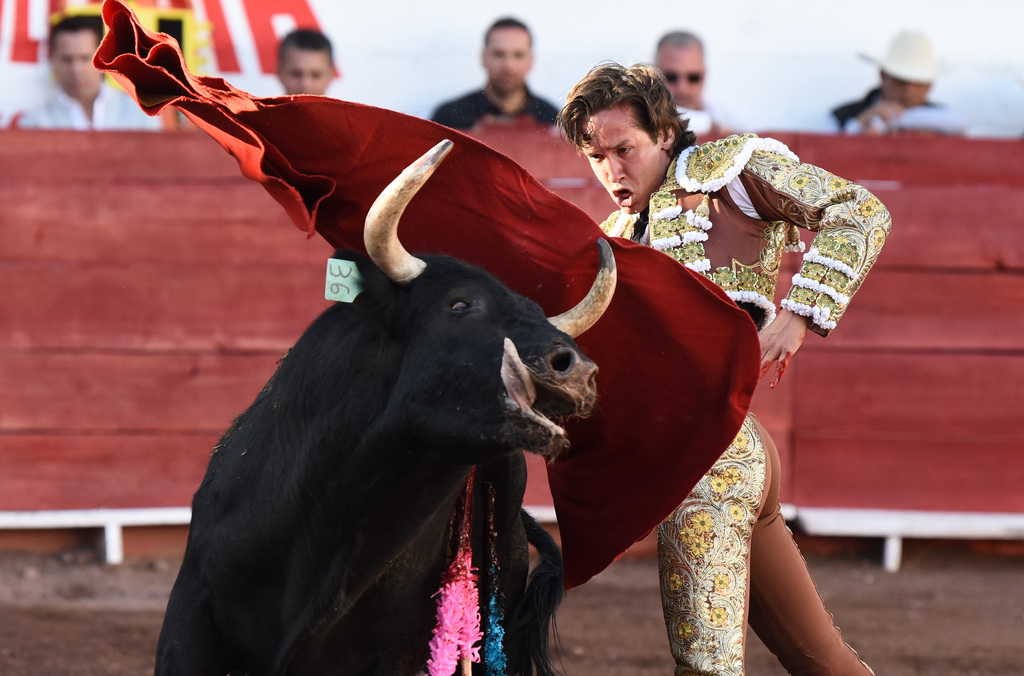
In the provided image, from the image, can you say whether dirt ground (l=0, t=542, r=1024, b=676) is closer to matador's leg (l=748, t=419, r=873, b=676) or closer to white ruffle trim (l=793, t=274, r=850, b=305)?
matador's leg (l=748, t=419, r=873, b=676)

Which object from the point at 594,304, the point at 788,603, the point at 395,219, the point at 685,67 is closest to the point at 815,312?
the point at 594,304

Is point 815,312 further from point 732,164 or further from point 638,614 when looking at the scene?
point 638,614

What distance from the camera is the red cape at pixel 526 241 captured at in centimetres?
213

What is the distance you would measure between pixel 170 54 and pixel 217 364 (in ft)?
9.57

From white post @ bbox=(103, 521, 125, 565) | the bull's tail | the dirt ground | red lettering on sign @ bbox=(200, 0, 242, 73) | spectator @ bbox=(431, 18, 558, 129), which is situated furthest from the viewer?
red lettering on sign @ bbox=(200, 0, 242, 73)

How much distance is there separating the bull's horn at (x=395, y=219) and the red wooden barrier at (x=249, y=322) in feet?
9.68

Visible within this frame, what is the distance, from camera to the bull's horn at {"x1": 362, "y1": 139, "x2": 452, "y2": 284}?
6.21 feet

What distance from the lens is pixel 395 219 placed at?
1922 mm

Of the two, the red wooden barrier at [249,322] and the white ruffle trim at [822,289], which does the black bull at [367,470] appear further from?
the red wooden barrier at [249,322]

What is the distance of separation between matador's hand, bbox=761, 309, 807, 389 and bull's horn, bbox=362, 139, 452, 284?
0.63 meters

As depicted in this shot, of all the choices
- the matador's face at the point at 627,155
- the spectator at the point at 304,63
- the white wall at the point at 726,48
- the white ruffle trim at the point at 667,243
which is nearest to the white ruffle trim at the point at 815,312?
the white ruffle trim at the point at 667,243

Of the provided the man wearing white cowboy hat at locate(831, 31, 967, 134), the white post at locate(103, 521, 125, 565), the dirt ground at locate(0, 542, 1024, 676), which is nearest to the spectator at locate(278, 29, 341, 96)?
the white post at locate(103, 521, 125, 565)

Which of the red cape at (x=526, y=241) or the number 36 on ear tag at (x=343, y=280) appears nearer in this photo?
the number 36 on ear tag at (x=343, y=280)

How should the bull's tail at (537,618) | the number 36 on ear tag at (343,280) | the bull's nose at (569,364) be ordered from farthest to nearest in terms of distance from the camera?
1. the bull's tail at (537,618)
2. the number 36 on ear tag at (343,280)
3. the bull's nose at (569,364)
